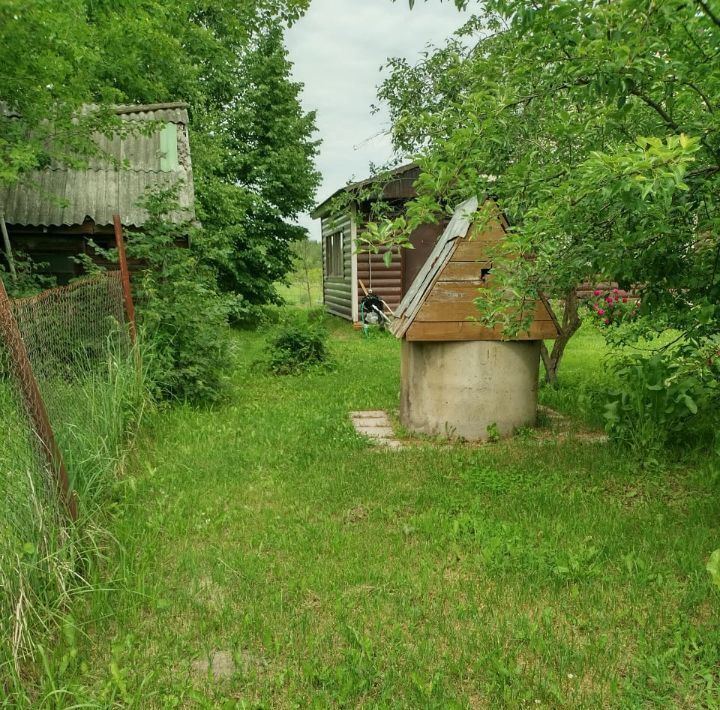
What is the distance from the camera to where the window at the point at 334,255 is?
18.6 meters

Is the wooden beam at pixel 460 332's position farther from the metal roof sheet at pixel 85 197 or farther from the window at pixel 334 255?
the window at pixel 334 255

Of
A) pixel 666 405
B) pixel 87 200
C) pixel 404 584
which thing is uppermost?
pixel 87 200

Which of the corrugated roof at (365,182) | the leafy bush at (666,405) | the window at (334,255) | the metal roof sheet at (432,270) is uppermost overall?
the corrugated roof at (365,182)

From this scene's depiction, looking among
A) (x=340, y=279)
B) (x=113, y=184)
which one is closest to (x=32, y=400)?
(x=113, y=184)

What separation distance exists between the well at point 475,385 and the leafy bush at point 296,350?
13.8 ft

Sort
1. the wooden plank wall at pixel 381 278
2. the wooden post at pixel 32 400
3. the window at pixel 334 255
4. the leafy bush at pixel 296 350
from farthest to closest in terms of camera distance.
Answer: the window at pixel 334 255 → the wooden plank wall at pixel 381 278 → the leafy bush at pixel 296 350 → the wooden post at pixel 32 400

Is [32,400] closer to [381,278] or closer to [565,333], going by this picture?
[565,333]

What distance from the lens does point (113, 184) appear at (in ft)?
35.6

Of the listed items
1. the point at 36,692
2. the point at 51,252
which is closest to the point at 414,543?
the point at 36,692

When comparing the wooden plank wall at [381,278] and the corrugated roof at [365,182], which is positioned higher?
the corrugated roof at [365,182]

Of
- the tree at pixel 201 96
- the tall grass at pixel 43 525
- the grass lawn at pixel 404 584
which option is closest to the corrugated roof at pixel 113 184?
the tree at pixel 201 96

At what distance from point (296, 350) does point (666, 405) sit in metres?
6.27

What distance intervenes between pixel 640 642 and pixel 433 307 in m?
3.60

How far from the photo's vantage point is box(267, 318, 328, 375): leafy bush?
1025cm
